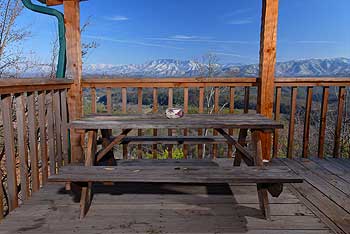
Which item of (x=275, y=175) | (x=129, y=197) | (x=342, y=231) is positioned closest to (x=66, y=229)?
(x=129, y=197)

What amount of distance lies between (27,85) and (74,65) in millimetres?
912

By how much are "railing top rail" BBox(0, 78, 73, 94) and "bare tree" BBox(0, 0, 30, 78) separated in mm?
3238

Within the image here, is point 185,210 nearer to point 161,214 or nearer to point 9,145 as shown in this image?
point 161,214

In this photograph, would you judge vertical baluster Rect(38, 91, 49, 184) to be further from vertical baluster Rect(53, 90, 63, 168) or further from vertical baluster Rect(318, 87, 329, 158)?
vertical baluster Rect(318, 87, 329, 158)

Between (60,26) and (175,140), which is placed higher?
(60,26)

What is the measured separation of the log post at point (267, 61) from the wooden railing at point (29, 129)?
2.06m

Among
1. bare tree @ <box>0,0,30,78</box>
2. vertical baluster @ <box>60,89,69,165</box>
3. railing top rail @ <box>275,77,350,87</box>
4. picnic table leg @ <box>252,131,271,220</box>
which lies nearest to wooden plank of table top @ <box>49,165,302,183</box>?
picnic table leg @ <box>252,131,271,220</box>

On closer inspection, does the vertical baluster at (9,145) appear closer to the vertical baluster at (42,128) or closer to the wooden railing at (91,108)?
the wooden railing at (91,108)

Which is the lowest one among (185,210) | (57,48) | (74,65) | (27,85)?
(185,210)

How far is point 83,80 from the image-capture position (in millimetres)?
2844

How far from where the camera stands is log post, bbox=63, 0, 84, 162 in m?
2.57

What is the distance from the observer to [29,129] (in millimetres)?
2029

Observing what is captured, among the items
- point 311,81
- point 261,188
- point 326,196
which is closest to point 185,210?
point 261,188

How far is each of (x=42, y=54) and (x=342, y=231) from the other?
572 cm
